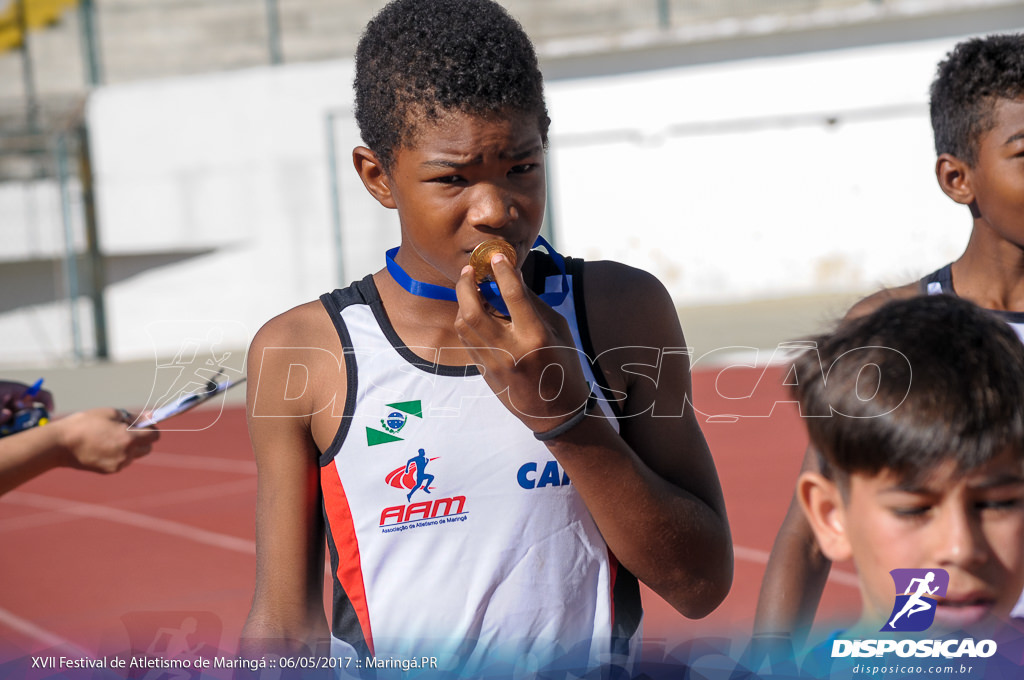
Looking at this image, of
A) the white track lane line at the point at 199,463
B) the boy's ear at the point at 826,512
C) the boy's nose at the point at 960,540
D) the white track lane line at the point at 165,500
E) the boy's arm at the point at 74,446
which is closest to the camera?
the boy's nose at the point at 960,540

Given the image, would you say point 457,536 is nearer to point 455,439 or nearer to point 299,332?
point 455,439

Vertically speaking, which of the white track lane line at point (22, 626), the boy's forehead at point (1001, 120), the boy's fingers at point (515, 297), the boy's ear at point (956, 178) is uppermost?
the boy's forehead at point (1001, 120)

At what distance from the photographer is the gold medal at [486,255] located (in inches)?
57.1

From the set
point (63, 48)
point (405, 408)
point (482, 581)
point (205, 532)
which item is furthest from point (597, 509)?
point (63, 48)

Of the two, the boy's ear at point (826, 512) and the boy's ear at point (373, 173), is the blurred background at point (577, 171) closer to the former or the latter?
the boy's ear at point (373, 173)

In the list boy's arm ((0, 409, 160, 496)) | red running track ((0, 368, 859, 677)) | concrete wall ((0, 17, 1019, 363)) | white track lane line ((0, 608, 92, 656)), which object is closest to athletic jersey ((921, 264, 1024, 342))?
red running track ((0, 368, 859, 677))

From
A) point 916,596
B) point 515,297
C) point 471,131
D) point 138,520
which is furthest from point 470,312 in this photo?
point 138,520

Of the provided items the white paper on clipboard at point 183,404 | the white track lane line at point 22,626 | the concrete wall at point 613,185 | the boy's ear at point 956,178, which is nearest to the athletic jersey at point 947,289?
the boy's ear at point 956,178

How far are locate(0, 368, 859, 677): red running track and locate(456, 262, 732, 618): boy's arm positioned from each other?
1.58 meters

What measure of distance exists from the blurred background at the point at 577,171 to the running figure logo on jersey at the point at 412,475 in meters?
13.7

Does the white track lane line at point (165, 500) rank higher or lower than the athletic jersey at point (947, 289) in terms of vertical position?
lower

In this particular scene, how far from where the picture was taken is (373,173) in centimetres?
169

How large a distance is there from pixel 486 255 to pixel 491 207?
7 centimetres

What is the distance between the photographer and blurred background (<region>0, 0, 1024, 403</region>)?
51.2 ft
